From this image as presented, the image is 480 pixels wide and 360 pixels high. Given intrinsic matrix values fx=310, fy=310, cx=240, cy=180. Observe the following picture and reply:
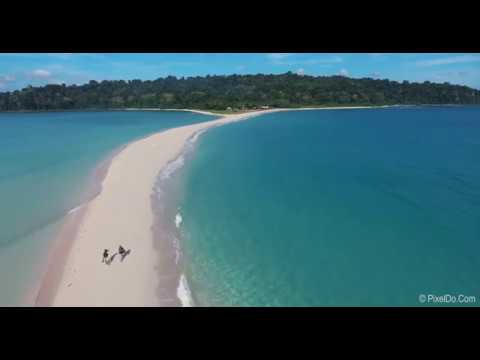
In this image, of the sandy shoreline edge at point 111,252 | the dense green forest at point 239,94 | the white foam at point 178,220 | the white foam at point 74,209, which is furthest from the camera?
the dense green forest at point 239,94

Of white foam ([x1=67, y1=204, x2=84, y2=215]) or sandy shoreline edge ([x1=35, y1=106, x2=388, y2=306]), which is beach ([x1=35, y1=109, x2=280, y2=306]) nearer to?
sandy shoreline edge ([x1=35, y1=106, x2=388, y2=306])

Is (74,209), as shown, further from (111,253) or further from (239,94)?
(239,94)

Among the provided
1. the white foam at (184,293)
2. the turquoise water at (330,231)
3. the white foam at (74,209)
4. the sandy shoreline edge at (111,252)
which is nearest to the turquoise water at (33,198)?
the white foam at (74,209)

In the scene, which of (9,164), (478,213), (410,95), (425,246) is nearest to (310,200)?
(425,246)

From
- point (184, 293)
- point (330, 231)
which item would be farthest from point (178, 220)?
point (330, 231)

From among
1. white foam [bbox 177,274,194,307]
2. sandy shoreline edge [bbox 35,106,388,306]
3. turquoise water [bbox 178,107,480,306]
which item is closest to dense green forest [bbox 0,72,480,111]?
turquoise water [bbox 178,107,480,306]

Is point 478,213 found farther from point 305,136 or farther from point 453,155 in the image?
point 305,136

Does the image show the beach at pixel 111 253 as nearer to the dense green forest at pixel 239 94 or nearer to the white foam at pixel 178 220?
the white foam at pixel 178 220

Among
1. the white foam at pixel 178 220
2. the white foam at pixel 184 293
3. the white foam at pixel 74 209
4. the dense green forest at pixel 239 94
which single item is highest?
the dense green forest at pixel 239 94
